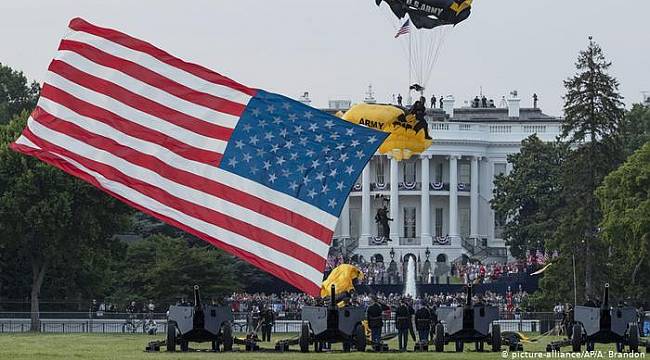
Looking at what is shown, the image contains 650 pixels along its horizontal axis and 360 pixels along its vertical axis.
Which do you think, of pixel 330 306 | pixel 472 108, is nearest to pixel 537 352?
pixel 330 306

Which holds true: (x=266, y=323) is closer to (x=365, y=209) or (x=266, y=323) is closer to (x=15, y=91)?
(x=15, y=91)

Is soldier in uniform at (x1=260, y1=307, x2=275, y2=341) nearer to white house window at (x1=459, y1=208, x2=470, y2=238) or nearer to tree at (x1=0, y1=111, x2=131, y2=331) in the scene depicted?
tree at (x1=0, y1=111, x2=131, y2=331)

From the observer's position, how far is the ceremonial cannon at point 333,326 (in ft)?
143

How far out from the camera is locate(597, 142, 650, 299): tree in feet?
275

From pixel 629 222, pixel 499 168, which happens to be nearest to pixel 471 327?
pixel 629 222

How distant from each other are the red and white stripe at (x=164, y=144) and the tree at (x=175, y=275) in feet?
187

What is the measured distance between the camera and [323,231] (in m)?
32.8

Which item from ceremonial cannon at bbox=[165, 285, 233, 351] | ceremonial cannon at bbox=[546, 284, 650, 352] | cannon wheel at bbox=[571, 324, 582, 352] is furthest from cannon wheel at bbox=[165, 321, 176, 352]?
cannon wheel at bbox=[571, 324, 582, 352]

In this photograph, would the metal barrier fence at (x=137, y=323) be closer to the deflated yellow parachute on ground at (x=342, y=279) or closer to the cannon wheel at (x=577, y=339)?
the deflated yellow parachute on ground at (x=342, y=279)

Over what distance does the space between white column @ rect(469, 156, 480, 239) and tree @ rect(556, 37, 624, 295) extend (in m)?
60.4

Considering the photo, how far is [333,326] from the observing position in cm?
4359

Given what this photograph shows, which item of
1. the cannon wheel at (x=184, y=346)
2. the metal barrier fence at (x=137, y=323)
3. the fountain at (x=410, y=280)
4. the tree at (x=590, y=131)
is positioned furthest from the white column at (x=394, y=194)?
the cannon wheel at (x=184, y=346)

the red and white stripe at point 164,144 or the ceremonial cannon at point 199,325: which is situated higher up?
the red and white stripe at point 164,144

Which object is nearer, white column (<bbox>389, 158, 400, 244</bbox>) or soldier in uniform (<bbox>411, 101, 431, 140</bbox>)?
soldier in uniform (<bbox>411, 101, 431, 140</bbox>)
